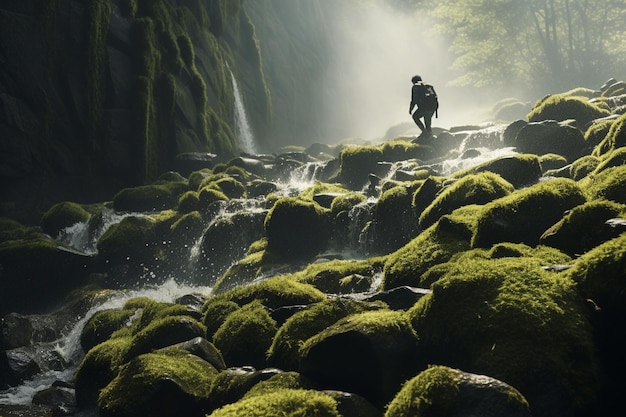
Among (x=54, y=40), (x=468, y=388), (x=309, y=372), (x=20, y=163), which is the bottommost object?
(x=309, y=372)

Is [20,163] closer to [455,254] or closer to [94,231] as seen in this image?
[94,231]

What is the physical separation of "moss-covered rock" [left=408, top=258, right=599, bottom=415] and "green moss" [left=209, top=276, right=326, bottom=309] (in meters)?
3.66

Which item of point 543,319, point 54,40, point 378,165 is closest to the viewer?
point 543,319

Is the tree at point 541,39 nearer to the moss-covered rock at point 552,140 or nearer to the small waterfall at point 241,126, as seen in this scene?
the small waterfall at point 241,126

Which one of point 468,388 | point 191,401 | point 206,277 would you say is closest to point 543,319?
point 468,388

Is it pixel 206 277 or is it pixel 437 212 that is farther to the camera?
pixel 206 277

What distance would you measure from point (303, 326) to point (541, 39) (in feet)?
239

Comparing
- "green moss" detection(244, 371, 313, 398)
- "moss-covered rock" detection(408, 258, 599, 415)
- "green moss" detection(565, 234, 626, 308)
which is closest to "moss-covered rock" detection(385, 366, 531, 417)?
"moss-covered rock" detection(408, 258, 599, 415)

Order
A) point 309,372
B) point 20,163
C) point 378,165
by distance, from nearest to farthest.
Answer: point 309,372
point 378,165
point 20,163

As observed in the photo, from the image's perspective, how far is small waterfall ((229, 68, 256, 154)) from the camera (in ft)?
169

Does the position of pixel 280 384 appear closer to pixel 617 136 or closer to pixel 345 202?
pixel 617 136

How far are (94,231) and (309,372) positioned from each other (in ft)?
78.8

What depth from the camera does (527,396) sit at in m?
5.43

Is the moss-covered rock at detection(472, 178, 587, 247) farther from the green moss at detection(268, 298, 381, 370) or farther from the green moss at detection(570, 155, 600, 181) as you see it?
the green moss at detection(570, 155, 600, 181)
